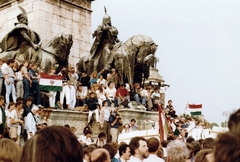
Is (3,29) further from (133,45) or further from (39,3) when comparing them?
(133,45)

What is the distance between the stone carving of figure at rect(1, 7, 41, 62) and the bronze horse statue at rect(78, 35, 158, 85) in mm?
3042

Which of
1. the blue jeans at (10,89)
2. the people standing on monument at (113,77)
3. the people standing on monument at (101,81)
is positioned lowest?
the blue jeans at (10,89)

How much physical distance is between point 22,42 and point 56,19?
3.57 m

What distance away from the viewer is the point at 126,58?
19.5 m

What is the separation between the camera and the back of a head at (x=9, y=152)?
10.8 ft

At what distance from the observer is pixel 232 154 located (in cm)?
171

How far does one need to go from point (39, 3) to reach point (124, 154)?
14539 millimetres

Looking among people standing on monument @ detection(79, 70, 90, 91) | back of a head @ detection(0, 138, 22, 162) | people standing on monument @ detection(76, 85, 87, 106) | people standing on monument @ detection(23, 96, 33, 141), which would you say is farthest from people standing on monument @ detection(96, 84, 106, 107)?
back of a head @ detection(0, 138, 22, 162)

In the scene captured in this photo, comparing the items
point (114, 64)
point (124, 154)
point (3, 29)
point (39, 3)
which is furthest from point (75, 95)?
point (124, 154)

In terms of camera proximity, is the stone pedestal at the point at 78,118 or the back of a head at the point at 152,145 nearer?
the back of a head at the point at 152,145

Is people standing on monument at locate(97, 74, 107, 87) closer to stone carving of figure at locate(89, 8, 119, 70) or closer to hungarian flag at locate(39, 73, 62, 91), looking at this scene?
stone carving of figure at locate(89, 8, 119, 70)

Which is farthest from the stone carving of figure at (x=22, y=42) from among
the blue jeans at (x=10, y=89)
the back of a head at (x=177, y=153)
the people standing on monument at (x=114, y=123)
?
the back of a head at (x=177, y=153)

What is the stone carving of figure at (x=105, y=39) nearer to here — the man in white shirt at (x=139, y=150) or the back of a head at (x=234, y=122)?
the man in white shirt at (x=139, y=150)

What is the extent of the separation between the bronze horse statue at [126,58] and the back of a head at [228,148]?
57.6 ft
